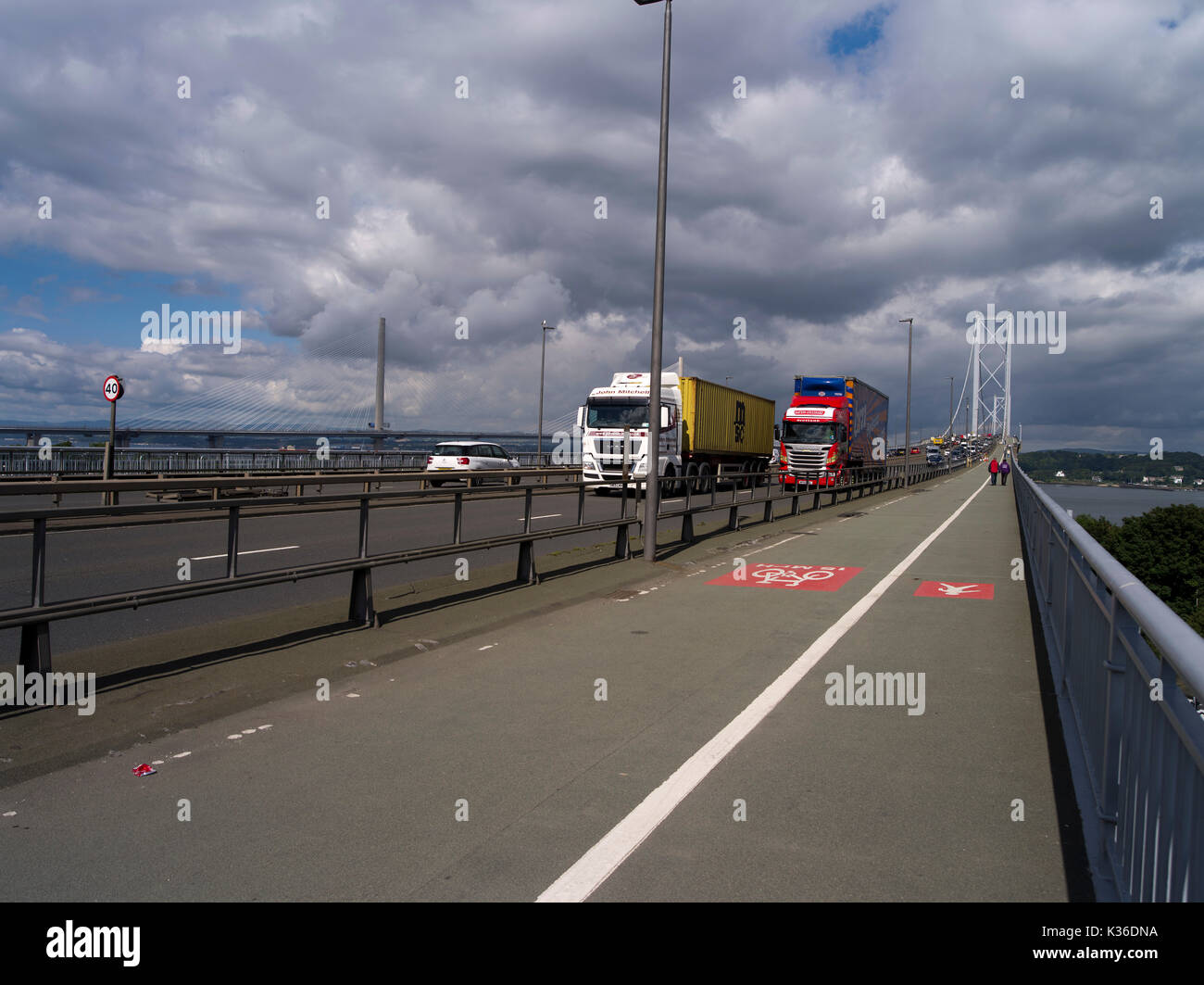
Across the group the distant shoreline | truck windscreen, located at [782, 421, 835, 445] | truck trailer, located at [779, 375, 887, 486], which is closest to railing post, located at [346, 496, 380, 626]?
truck trailer, located at [779, 375, 887, 486]

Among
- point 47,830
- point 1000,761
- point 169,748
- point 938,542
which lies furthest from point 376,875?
point 938,542

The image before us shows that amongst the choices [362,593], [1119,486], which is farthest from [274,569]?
[1119,486]

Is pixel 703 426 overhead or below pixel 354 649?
overhead

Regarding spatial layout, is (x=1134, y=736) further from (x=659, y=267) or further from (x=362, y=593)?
(x=659, y=267)

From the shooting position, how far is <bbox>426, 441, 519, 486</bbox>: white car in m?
33.3

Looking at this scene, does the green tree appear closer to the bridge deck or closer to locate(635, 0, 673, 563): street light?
locate(635, 0, 673, 563): street light

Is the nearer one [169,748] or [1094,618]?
[1094,618]

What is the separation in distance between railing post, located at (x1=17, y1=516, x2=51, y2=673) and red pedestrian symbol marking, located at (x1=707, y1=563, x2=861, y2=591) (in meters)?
8.31

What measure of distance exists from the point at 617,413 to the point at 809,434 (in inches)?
447

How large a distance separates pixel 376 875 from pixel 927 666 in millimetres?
5590

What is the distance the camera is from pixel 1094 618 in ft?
17.1

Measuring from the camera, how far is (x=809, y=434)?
39344 millimetres

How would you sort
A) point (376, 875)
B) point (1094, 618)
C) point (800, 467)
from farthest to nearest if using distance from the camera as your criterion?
point (800, 467) → point (1094, 618) → point (376, 875)

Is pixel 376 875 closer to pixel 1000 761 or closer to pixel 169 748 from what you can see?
pixel 169 748
